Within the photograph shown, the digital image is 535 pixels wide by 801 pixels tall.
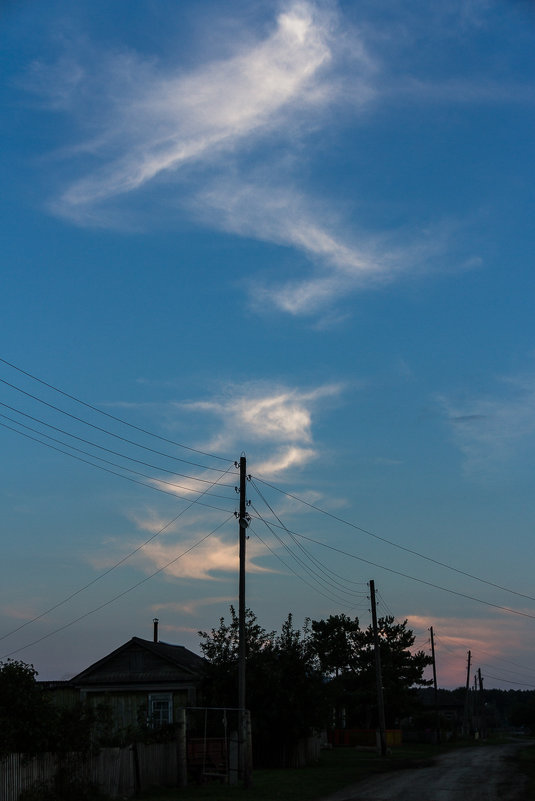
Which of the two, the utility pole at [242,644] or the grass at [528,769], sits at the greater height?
the utility pole at [242,644]

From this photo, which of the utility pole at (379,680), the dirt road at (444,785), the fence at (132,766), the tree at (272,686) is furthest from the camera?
the utility pole at (379,680)

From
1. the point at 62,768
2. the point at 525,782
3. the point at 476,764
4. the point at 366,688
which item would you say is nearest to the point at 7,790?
the point at 62,768

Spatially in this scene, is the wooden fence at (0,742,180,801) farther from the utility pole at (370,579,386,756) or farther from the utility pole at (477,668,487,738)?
the utility pole at (477,668,487,738)

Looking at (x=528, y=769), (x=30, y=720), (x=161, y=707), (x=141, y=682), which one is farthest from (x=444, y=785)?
(x=141, y=682)

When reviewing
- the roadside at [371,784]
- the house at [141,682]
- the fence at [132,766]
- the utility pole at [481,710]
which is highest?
the house at [141,682]

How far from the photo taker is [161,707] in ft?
133

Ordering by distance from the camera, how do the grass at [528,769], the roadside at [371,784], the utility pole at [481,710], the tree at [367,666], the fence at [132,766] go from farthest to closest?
the utility pole at [481,710], the tree at [367,666], the grass at [528,769], the roadside at [371,784], the fence at [132,766]

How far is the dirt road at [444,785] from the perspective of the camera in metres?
23.5

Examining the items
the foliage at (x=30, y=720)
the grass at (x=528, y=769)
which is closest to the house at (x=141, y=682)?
the grass at (x=528, y=769)

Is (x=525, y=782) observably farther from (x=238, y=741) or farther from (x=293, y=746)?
(x=293, y=746)

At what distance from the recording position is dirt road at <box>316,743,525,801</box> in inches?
926

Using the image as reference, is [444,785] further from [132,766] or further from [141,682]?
[141,682]

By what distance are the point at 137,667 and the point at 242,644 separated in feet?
50.9

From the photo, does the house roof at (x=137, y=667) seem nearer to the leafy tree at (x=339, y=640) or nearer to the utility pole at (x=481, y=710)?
the leafy tree at (x=339, y=640)
